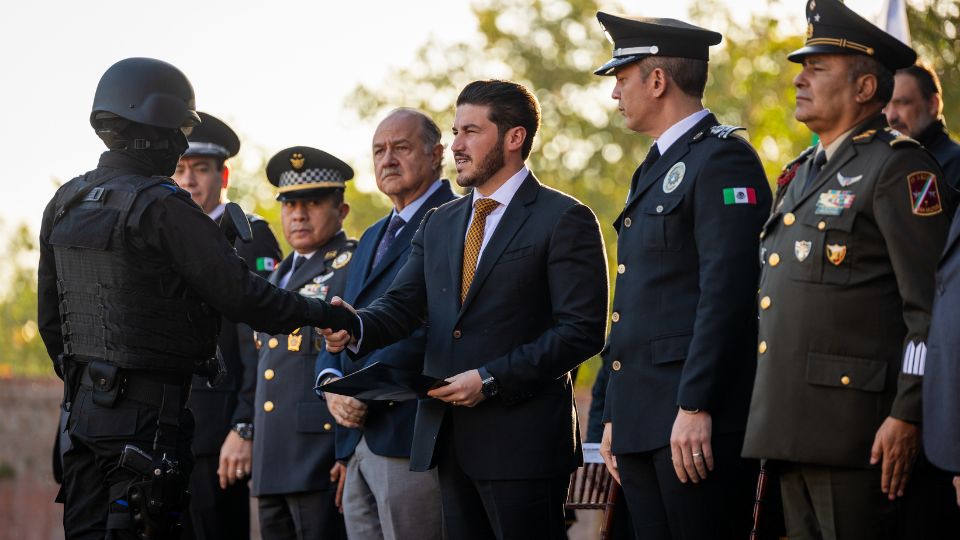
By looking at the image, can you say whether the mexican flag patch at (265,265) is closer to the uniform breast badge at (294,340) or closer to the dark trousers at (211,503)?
the uniform breast badge at (294,340)

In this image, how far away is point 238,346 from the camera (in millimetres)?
7465

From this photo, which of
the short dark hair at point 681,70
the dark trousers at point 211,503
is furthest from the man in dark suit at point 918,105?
the dark trousers at point 211,503

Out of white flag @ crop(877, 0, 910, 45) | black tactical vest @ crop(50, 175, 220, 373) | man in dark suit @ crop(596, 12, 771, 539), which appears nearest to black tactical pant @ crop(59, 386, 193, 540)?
black tactical vest @ crop(50, 175, 220, 373)

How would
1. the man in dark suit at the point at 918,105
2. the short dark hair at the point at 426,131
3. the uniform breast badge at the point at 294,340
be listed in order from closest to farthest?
the man in dark suit at the point at 918,105 → the short dark hair at the point at 426,131 → the uniform breast badge at the point at 294,340

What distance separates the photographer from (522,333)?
16.4 feet

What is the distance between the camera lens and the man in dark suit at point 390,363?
568cm

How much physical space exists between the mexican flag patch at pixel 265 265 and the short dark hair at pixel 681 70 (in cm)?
322

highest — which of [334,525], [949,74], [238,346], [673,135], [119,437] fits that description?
[949,74]

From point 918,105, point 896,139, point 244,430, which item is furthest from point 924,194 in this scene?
point 244,430

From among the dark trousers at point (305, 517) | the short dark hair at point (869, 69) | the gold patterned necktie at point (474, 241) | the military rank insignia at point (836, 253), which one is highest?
the short dark hair at point (869, 69)

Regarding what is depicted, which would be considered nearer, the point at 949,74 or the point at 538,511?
the point at 538,511

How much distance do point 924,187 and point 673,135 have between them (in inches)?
41.6

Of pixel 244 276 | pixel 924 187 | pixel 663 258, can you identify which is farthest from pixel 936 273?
pixel 244 276

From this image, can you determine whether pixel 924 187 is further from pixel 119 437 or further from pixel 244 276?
pixel 119 437
